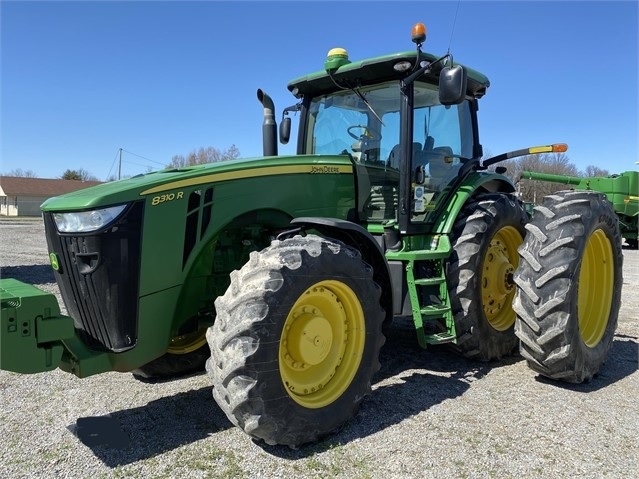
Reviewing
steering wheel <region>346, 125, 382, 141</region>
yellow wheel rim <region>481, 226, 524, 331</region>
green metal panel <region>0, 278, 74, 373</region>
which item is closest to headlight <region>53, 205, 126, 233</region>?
green metal panel <region>0, 278, 74, 373</region>

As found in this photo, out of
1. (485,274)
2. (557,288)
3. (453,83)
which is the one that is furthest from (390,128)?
(557,288)

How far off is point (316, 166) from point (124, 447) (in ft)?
7.86

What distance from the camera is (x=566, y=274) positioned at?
3.93 metres

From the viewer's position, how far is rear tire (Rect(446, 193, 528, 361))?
4362 millimetres

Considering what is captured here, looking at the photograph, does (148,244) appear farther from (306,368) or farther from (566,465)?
(566,465)

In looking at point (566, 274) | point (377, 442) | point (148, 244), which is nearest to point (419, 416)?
point (377, 442)

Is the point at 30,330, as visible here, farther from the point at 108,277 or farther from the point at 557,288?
the point at 557,288

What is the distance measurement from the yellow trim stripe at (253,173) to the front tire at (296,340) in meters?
0.68

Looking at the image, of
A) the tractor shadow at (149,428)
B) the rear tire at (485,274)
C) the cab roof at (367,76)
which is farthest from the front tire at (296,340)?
the cab roof at (367,76)

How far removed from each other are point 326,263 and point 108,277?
4.23ft

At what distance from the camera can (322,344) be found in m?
3.25

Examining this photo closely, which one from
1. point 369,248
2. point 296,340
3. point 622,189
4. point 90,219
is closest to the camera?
point 90,219

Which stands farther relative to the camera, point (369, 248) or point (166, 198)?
point (369, 248)

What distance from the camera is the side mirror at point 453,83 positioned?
3697 mm
